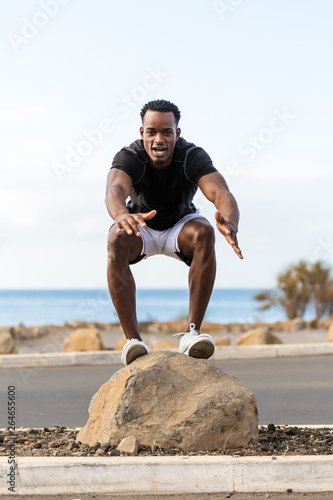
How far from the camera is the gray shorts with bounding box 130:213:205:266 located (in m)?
5.66

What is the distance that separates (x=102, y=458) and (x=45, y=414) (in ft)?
12.0

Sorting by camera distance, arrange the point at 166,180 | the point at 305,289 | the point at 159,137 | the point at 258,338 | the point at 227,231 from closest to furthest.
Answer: the point at 227,231, the point at 159,137, the point at 166,180, the point at 258,338, the point at 305,289

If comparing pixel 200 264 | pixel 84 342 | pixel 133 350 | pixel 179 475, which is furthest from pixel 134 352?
pixel 84 342

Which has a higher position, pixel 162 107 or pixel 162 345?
pixel 162 107

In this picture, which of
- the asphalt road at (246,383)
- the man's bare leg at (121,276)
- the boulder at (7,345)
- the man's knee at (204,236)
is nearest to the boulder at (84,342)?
the boulder at (7,345)

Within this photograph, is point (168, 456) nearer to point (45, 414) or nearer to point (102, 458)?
point (102, 458)

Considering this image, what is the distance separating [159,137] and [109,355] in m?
7.77

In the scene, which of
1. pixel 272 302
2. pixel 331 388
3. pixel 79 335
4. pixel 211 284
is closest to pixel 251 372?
pixel 331 388

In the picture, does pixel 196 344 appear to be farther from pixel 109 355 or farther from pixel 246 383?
pixel 109 355

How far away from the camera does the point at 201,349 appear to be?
17.7 feet

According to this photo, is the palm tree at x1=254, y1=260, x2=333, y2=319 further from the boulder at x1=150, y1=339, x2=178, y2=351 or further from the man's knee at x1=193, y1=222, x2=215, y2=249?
the man's knee at x1=193, y1=222, x2=215, y2=249

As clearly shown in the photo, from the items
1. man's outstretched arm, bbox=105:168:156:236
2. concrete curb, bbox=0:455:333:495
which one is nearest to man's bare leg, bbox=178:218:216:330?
man's outstretched arm, bbox=105:168:156:236

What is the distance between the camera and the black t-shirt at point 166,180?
5699mm

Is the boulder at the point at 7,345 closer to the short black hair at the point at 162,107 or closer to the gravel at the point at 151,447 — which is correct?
the gravel at the point at 151,447
